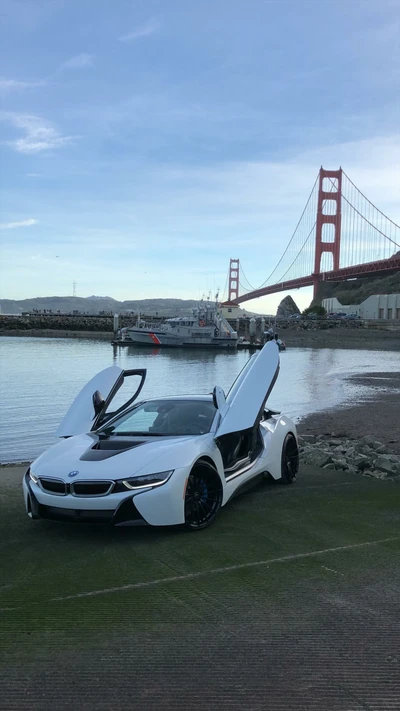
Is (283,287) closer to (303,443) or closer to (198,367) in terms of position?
(198,367)

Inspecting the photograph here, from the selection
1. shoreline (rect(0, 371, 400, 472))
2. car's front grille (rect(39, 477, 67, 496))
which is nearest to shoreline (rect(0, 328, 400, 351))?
shoreline (rect(0, 371, 400, 472))

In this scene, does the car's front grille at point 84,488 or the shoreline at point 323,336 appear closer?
the car's front grille at point 84,488

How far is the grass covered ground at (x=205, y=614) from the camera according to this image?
9.53 ft

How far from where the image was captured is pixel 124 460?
5105mm

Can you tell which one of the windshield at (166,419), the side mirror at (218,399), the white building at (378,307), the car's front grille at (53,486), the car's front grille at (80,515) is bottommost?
the car's front grille at (80,515)

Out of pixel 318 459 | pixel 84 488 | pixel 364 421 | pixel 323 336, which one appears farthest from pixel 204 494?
pixel 323 336

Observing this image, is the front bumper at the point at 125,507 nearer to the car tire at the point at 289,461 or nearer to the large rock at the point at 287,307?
the car tire at the point at 289,461

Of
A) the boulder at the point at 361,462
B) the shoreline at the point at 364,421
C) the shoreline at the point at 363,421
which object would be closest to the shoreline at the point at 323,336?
the shoreline at the point at 364,421

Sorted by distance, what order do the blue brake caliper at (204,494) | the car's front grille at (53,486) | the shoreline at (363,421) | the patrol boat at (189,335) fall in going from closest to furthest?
the car's front grille at (53,486)
the blue brake caliper at (204,494)
the shoreline at (363,421)
the patrol boat at (189,335)

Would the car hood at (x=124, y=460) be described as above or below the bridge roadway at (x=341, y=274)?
below

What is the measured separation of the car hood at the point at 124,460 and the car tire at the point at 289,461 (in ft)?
5.84

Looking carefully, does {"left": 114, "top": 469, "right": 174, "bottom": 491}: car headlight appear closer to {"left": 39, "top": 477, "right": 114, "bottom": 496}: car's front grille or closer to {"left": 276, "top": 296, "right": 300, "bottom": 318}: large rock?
{"left": 39, "top": 477, "right": 114, "bottom": 496}: car's front grille

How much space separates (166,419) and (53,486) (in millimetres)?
1516

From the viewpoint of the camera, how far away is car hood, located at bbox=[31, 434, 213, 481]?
499cm
